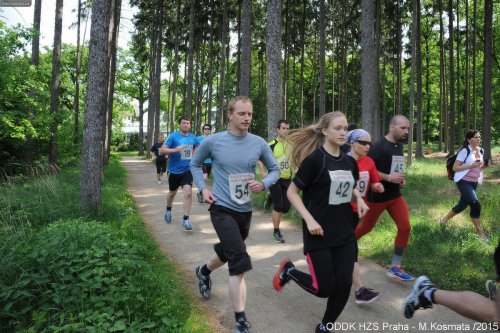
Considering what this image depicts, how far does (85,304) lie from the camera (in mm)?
4035

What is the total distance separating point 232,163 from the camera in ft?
13.8

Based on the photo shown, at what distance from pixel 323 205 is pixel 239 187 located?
3.05ft

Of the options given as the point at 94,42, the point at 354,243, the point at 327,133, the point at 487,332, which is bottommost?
the point at 487,332

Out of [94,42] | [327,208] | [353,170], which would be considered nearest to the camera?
[327,208]

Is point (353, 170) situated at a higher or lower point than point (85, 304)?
higher

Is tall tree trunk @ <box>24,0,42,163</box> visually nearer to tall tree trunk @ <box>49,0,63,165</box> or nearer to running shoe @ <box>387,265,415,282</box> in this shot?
tall tree trunk @ <box>49,0,63,165</box>

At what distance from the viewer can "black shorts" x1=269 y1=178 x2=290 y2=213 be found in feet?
23.5

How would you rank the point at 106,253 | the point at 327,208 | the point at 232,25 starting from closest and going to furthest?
the point at 327,208 < the point at 106,253 < the point at 232,25

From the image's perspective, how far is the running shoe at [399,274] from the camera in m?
5.37

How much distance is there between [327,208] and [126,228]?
14.5 feet

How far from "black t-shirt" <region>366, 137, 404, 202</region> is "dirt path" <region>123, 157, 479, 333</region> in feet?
3.79

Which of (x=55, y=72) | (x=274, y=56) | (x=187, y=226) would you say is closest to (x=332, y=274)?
(x=187, y=226)

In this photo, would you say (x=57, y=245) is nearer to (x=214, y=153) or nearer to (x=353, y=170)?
(x=214, y=153)

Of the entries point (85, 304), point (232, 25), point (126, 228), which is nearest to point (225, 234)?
point (85, 304)
